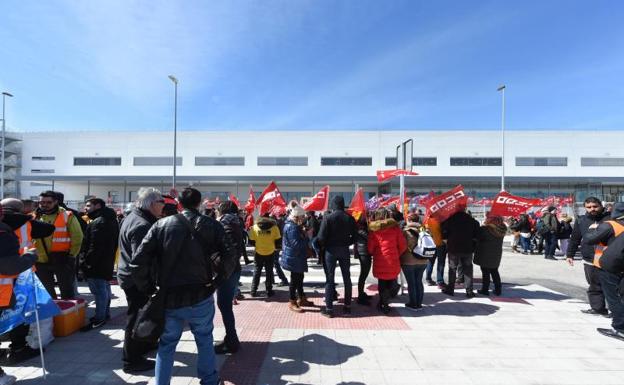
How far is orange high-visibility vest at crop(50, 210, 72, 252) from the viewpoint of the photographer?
514 centimetres

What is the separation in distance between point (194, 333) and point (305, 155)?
40.1m

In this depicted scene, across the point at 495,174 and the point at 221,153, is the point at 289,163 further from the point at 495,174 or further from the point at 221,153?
the point at 495,174

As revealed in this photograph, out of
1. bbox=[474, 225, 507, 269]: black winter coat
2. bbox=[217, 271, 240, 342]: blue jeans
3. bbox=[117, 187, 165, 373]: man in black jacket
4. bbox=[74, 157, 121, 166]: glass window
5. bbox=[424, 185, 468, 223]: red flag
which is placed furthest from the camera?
bbox=[74, 157, 121, 166]: glass window

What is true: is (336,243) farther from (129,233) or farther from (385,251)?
(129,233)

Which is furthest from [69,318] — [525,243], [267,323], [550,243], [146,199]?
[525,243]

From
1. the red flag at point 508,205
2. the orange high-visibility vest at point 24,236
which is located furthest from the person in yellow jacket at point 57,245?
the red flag at point 508,205

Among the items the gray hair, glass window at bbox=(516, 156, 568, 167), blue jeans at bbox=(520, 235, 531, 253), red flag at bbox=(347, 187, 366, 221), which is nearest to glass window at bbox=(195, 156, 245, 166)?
blue jeans at bbox=(520, 235, 531, 253)

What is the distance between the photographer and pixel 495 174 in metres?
41.2

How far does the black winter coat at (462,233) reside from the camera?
6.90 metres

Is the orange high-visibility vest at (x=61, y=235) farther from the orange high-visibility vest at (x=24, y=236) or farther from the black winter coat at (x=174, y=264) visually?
the black winter coat at (x=174, y=264)

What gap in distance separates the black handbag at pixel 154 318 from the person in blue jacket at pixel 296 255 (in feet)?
10.7

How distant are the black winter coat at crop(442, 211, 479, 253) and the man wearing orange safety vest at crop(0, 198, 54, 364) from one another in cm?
674

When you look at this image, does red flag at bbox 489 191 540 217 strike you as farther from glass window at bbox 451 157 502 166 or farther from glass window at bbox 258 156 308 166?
glass window at bbox 451 157 502 166

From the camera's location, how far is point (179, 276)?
2.91m
